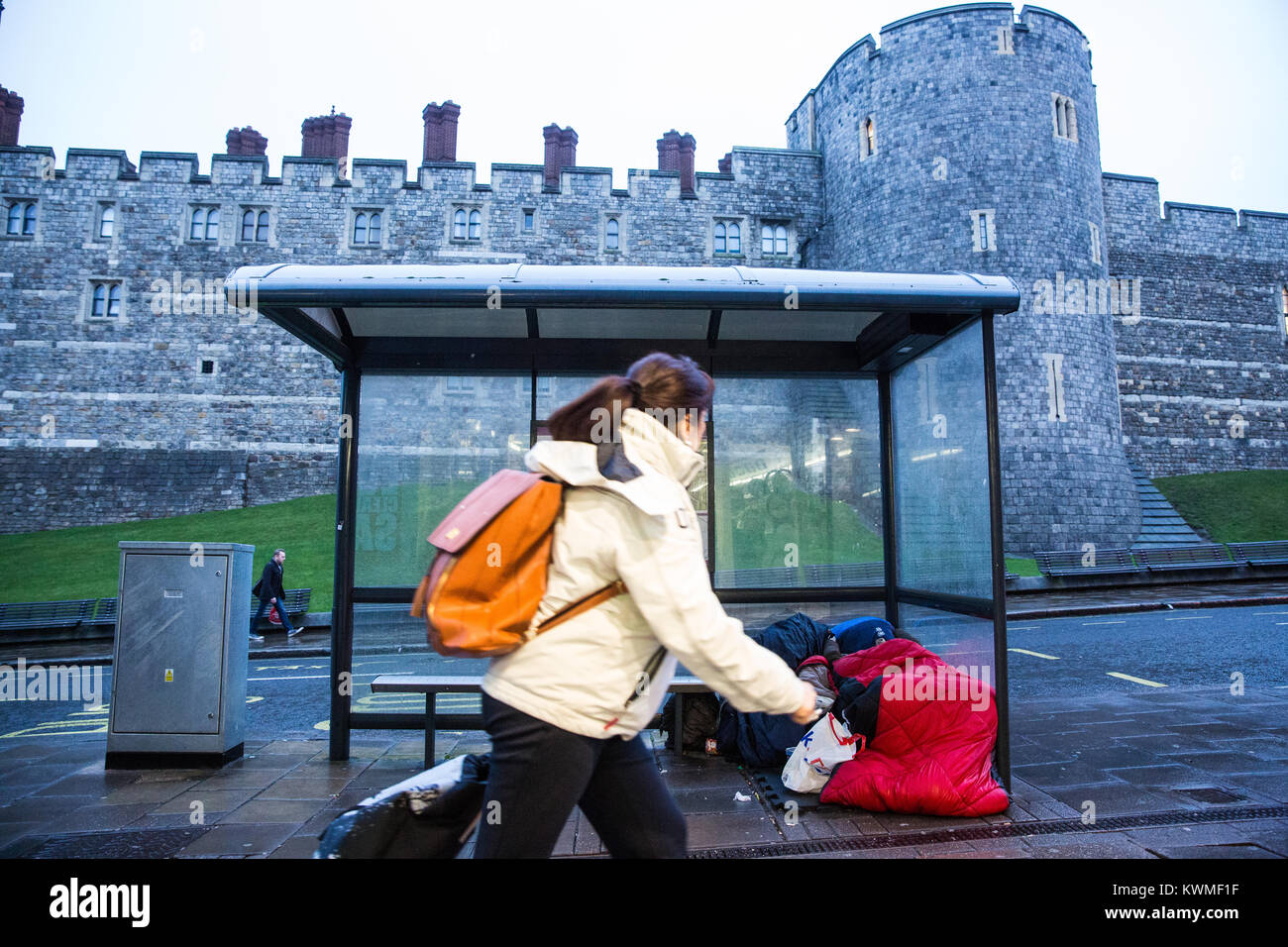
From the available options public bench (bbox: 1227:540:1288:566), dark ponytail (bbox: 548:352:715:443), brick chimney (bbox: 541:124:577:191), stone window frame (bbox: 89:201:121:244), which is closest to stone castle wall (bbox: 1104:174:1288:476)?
public bench (bbox: 1227:540:1288:566)

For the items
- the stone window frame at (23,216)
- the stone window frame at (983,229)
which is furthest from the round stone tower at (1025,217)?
the stone window frame at (23,216)

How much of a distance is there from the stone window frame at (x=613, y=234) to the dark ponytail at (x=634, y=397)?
26.6m

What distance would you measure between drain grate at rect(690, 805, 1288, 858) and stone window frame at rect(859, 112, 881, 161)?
23713 mm

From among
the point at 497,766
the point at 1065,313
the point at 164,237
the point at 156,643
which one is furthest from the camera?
the point at 164,237

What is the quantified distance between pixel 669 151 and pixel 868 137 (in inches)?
299

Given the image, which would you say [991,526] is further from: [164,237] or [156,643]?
[164,237]

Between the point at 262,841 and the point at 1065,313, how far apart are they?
24029 millimetres

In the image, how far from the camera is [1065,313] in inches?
870

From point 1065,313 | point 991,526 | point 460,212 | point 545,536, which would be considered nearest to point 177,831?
point 545,536

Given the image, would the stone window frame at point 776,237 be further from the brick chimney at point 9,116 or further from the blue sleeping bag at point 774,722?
the brick chimney at point 9,116

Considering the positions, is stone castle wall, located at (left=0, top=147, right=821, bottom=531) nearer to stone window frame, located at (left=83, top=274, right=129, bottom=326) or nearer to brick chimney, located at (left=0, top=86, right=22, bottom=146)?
stone window frame, located at (left=83, top=274, right=129, bottom=326)

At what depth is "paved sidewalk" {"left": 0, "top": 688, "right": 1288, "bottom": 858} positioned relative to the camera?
324 centimetres

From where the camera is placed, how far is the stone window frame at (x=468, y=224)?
2723 cm
